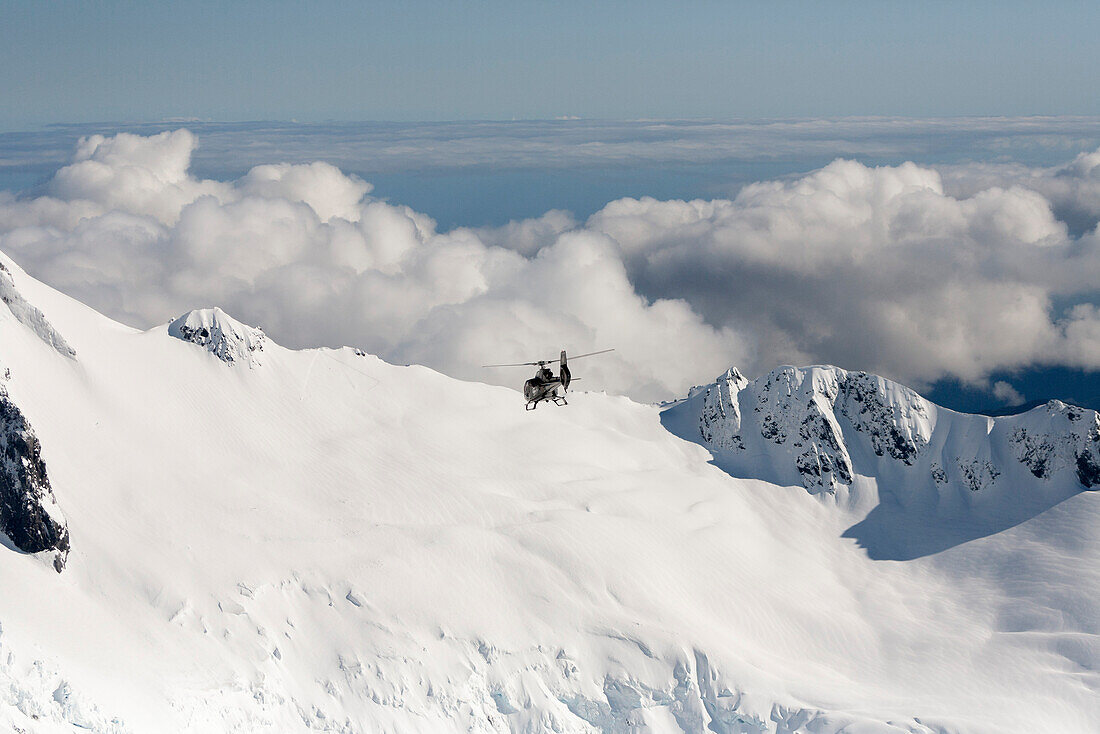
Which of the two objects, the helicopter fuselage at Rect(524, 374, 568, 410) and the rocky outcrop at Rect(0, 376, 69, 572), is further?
the rocky outcrop at Rect(0, 376, 69, 572)

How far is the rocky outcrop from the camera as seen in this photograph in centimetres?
16788

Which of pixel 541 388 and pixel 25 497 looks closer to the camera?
pixel 541 388

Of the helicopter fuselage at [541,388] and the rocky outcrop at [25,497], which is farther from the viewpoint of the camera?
the rocky outcrop at [25,497]

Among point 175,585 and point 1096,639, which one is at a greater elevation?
point 175,585

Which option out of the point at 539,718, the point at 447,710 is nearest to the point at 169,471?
the point at 447,710

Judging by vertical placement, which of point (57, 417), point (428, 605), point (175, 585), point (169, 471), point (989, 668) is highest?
point (57, 417)

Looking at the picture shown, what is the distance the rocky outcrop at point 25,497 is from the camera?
168 meters

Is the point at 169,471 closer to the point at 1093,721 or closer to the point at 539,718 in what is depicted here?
the point at 539,718

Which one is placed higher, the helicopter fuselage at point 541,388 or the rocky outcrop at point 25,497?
the helicopter fuselage at point 541,388

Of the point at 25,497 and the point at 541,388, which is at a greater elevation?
the point at 541,388

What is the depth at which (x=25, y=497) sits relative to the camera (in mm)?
168875

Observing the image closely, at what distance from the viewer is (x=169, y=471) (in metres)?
199

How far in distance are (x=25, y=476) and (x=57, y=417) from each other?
87.3ft

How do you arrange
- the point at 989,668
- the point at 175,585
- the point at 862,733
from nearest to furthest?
1. the point at 862,733
2. the point at 175,585
3. the point at 989,668
